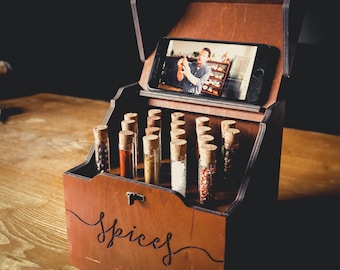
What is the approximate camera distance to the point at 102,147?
141 centimetres

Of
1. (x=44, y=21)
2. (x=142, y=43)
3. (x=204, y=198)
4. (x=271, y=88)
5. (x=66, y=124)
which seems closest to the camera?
(x=204, y=198)

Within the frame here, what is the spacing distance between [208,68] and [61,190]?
943 mm

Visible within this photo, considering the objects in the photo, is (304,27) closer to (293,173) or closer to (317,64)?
(317,64)

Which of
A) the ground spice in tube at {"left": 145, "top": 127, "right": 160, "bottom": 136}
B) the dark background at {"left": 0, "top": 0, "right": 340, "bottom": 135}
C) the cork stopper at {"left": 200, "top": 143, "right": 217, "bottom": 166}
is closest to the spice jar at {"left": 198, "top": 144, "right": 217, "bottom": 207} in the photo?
the cork stopper at {"left": 200, "top": 143, "right": 217, "bottom": 166}

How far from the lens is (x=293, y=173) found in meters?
2.14

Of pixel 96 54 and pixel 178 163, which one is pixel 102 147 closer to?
pixel 178 163

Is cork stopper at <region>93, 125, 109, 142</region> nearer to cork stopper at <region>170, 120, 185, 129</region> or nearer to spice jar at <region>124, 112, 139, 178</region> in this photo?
spice jar at <region>124, 112, 139, 178</region>

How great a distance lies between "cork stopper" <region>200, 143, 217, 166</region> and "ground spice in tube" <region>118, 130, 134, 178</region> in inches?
9.2

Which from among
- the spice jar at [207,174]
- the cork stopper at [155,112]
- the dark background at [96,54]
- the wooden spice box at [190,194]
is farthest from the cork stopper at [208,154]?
the dark background at [96,54]

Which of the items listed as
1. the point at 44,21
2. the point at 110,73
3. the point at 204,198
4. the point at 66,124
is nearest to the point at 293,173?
the point at 204,198

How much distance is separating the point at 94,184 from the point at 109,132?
262 mm

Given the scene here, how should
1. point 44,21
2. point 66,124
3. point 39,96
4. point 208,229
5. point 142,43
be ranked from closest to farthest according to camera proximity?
point 208,229 < point 142,43 < point 66,124 < point 39,96 < point 44,21

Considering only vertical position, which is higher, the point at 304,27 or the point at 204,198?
the point at 304,27

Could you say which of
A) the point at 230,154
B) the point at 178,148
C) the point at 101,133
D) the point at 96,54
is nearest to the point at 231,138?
the point at 230,154
